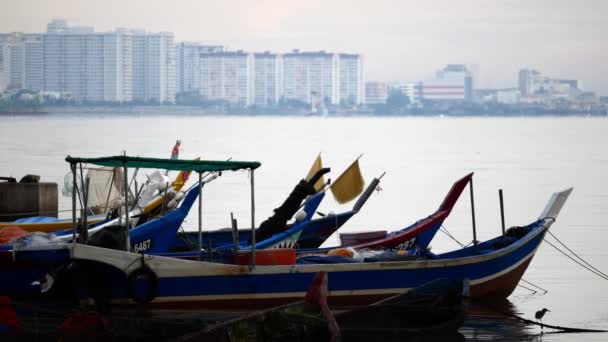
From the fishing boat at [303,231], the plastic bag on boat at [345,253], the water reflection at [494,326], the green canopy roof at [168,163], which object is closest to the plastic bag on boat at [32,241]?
the green canopy roof at [168,163]

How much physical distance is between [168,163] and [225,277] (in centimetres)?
122

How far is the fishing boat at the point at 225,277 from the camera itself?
39.9ft

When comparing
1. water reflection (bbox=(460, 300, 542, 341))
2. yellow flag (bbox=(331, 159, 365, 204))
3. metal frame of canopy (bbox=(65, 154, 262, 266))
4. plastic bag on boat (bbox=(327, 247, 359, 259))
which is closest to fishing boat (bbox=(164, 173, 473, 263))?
plastic bag on boat (bbox=(327, 247, 359, 259))

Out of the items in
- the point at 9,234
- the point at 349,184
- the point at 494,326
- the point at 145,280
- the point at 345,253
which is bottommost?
the point at 494,326

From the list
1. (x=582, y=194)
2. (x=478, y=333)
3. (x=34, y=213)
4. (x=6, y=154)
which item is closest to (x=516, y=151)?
(x=6, y=154)

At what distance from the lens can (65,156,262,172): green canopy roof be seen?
1220 centimetres

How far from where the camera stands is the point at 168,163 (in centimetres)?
1233

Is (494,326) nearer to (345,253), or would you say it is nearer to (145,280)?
→ (345,253)

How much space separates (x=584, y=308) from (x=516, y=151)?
165ft

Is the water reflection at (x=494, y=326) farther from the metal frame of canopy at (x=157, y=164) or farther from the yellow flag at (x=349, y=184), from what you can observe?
the yellow flag at (x=349, y=184)

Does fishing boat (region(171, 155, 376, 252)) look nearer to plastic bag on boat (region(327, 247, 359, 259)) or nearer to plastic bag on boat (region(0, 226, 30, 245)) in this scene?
plastic bag on boat (region(327, 247, 359, 259))

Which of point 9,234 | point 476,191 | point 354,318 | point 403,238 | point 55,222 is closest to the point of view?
point 354,318

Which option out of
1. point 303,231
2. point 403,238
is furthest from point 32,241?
point 403,238

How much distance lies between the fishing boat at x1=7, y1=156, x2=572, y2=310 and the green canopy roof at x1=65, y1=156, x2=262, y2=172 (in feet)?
0.06
